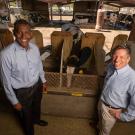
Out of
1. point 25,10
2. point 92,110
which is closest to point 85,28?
point 25,10

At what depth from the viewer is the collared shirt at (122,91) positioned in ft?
5.01

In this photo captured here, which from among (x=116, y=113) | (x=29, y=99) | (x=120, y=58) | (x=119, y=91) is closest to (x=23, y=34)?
(x=29, y=99)

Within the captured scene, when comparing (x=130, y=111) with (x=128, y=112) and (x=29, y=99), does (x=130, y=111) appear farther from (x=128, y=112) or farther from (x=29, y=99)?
(x=29, y=99)

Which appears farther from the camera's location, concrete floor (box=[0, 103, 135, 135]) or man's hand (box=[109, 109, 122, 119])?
concrete floor (box=[0, 103, 135, 135])

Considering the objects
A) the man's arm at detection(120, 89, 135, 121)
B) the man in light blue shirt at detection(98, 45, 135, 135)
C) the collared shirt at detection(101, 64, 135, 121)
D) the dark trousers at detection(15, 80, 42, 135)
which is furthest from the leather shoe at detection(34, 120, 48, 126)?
the man's arm at detection(120, 89, 135, 121)

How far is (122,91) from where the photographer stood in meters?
1.60

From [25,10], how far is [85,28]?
295 centimetres

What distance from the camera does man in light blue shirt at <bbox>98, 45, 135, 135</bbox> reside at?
150 centimetres

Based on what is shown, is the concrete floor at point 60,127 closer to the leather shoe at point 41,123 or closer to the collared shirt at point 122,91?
the leather shoe at point 41,123

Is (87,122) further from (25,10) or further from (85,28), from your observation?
(25,10)

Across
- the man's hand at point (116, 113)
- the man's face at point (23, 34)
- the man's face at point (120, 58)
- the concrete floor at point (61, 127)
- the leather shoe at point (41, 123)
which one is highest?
the man's face at point (23, 34)

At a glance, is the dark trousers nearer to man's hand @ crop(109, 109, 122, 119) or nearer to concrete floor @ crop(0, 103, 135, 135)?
concrete floor @ crop(0, 103, 135, 135)

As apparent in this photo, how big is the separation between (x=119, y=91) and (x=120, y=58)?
0.31m

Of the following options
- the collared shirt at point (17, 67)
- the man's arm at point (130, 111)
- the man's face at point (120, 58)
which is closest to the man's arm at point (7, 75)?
the collared shirt at point (17, 67)
